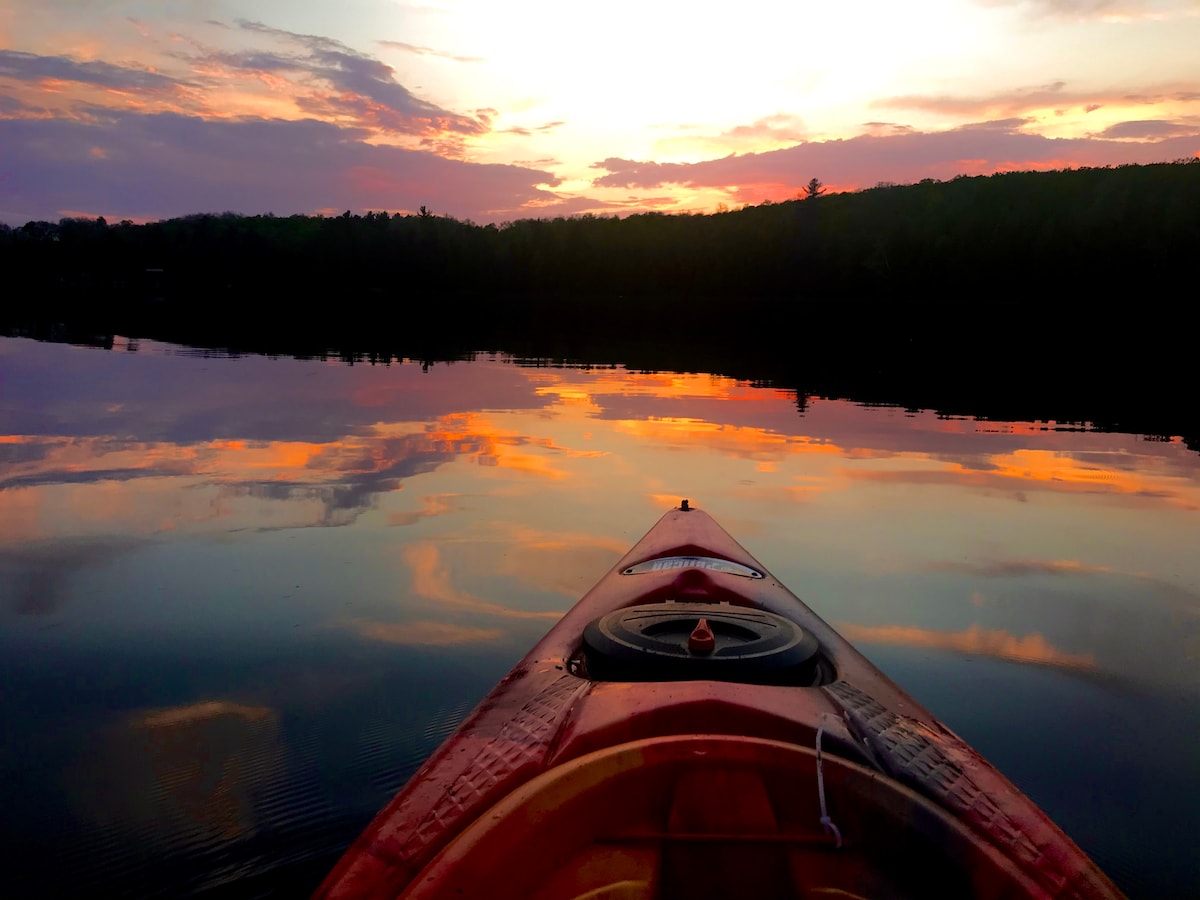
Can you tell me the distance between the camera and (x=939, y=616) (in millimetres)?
4926

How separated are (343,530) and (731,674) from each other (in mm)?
4277

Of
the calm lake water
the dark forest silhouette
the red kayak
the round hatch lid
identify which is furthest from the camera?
the dark forest silhouette

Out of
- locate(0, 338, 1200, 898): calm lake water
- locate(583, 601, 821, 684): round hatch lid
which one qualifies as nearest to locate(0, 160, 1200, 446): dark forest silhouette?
locate(0, 338, 1200, 898): calm lake water

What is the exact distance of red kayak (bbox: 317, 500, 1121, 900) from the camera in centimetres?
174

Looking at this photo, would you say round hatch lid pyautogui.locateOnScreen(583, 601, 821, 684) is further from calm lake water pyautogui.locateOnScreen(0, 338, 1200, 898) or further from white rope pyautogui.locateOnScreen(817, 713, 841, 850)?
calm lake water pyautogui.locateOnScreen(0, 338, 1200, 898)

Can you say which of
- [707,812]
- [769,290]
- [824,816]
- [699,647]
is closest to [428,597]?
[699,647]

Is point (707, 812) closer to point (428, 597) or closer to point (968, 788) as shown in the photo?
point (968, 788)

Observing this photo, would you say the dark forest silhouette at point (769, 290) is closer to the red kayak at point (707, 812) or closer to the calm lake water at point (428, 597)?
the calm lake water at point (428, 597)

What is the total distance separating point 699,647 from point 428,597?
9.15ft

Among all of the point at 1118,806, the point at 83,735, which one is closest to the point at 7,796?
the point at 83,735

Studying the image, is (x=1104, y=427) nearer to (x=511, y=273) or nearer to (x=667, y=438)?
(x=667, y=438)

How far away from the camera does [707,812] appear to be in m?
1.89

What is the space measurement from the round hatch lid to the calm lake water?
3.65ft

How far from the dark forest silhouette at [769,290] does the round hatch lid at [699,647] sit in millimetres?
11289
